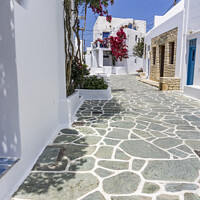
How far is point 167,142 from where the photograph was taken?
4059mm

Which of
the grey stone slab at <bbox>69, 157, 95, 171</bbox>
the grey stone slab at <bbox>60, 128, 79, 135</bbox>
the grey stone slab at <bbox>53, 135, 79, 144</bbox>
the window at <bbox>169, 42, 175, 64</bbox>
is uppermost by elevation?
the window at <bbox>169, 42, 175, 64</bbox>

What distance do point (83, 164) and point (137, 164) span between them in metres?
0.88

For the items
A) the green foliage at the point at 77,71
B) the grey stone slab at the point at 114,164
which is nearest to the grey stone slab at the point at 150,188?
the grey stone slab at the point at 114,164

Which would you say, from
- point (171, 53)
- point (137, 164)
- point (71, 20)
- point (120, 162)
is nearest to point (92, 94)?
point (71, 20)

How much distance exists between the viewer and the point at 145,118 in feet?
19.1

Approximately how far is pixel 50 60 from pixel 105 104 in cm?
389

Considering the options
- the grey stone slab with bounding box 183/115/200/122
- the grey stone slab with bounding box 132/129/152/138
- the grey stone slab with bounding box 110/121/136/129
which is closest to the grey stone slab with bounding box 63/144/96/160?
the grey stone slab with bounding box 132/129/152/138

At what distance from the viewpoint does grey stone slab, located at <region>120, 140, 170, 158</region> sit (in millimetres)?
3492

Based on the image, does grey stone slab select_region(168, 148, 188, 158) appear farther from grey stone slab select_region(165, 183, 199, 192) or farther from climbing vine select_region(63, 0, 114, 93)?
climbing vine select_region(63, 0, 114, 93)

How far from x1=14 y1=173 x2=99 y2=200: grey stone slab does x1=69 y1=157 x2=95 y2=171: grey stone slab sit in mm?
168

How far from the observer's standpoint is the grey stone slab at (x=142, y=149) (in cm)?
349

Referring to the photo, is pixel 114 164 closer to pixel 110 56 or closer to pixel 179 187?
pixel 179 187

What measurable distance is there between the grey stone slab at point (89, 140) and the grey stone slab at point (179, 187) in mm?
1760

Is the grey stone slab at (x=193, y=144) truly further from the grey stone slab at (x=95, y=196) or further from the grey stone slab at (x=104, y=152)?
the grey stone slab at (x=95, y=196)
